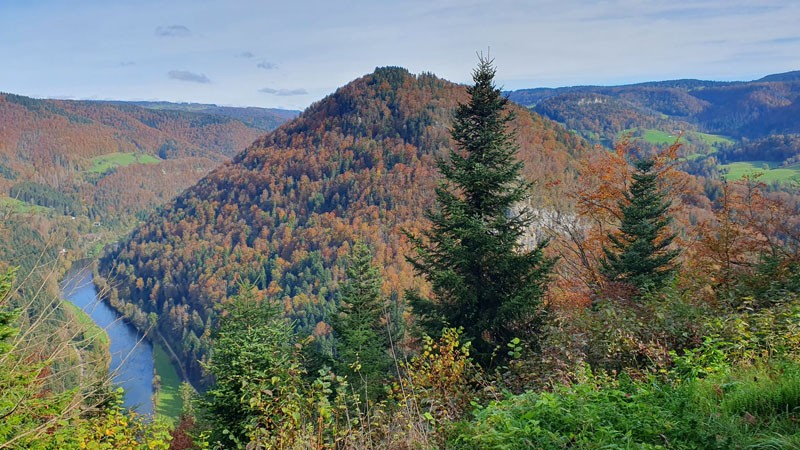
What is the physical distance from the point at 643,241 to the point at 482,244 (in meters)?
6.05

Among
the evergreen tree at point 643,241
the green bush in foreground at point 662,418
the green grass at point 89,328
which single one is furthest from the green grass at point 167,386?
the green bush in foreground at point 662,418

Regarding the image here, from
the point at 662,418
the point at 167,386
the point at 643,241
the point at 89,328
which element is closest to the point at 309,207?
the point at 167,386

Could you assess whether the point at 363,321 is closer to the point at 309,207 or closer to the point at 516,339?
the point at 516,339

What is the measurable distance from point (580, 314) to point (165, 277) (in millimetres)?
120587

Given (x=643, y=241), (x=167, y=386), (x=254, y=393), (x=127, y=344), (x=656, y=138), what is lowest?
(x=167, y=386)

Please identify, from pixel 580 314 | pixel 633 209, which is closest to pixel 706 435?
pixel 580 314

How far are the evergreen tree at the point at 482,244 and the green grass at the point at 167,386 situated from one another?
56.0 meters

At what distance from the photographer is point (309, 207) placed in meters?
118

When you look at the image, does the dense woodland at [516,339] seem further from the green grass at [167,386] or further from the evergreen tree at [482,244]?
the green grass at [167,386]

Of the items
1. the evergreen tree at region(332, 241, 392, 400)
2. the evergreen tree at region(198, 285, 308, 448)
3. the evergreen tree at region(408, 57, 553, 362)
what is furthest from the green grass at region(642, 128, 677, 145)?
the evergreen tree at region(198, 285, 308, 448)

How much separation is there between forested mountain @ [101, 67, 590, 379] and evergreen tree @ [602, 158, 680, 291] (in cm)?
5339

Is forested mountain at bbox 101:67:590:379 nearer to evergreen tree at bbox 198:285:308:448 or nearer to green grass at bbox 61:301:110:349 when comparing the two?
evergreen tree at bbox 198:285:308:448

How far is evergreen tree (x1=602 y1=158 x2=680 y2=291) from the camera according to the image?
41.9ft

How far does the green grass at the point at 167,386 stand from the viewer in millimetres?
61188
